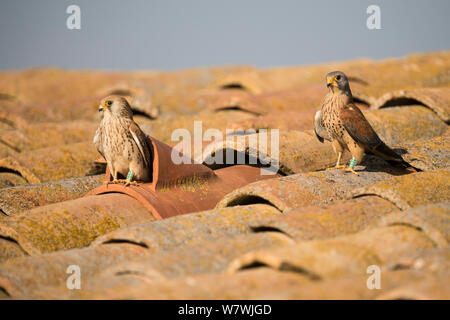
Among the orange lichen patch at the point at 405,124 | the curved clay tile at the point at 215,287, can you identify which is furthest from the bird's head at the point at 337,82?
the curved clay tile at the point at 215,287

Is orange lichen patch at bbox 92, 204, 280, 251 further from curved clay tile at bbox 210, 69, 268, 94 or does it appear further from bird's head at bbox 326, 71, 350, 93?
curved clay tile at bbox 210, 69, 268, 94

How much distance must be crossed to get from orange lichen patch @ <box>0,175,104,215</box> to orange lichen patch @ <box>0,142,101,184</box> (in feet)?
2.88

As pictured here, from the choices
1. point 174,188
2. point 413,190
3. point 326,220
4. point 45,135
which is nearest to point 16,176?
point 45,135

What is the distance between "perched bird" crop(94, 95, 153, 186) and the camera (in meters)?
5.33

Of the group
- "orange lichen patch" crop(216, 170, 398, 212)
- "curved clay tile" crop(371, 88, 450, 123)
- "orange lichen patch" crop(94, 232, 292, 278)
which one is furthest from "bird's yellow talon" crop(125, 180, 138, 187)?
"curved clay tile" crop(371, 88, 450, 123)

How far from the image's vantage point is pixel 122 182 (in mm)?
5344

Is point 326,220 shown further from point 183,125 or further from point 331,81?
point 183,125

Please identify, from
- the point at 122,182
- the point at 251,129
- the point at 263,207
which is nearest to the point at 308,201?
the point at 263,207

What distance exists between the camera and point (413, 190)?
446cm

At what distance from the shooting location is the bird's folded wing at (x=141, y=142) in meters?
5.29

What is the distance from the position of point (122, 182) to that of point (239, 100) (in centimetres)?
451

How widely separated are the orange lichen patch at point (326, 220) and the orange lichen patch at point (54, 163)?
368cm

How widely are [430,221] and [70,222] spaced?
2867mm

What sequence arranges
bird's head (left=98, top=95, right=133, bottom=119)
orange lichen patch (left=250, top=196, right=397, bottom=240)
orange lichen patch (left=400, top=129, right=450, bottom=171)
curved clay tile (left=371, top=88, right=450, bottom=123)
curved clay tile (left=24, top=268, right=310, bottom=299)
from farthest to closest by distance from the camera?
1. curved clay tile (left=371, top=88, right=450, bottom=123)
2. orange lichen patch (left=400, top=129, right=450, bottom=171)
3. bird's head (left=98, top=95, right=133, bottom=119)
4. orange lichen patch (left=250, top=196, right=397, bottom=240)
5. curved clay tile (left=24, top=268, right=310, bottom=299)
